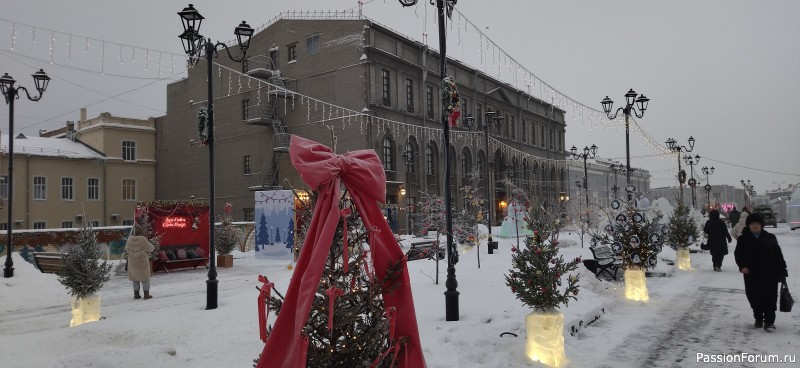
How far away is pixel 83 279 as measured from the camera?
9.91 metres

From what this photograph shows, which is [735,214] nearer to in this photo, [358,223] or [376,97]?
[376,97]

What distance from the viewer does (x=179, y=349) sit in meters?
7.23

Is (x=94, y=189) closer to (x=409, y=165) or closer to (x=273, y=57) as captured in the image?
(x=273, y=57)

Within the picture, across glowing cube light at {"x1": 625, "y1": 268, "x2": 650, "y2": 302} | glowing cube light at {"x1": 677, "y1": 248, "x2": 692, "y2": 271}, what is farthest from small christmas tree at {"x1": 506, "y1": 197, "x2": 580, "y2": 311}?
glowing cube light at {"x1": 677, "y1": 248, "x2": 692, "y2": 271}

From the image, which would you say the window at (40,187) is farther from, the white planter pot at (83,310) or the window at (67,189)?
the white planter pot at (83,310)

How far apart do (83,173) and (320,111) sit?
63.0 ft

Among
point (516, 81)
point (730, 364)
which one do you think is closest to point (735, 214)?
point (516, 81)

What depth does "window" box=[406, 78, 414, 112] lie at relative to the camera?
3719 centimetres

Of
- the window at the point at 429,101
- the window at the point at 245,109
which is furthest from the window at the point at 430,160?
the window at the point at 245,109

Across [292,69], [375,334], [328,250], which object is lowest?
[375,334]

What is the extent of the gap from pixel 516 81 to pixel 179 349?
17.9m

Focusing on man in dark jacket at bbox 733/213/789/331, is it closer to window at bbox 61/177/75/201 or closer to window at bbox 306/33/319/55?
window at bbox 306/33/319/55

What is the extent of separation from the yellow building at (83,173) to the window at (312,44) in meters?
17.8

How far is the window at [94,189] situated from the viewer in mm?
38697
